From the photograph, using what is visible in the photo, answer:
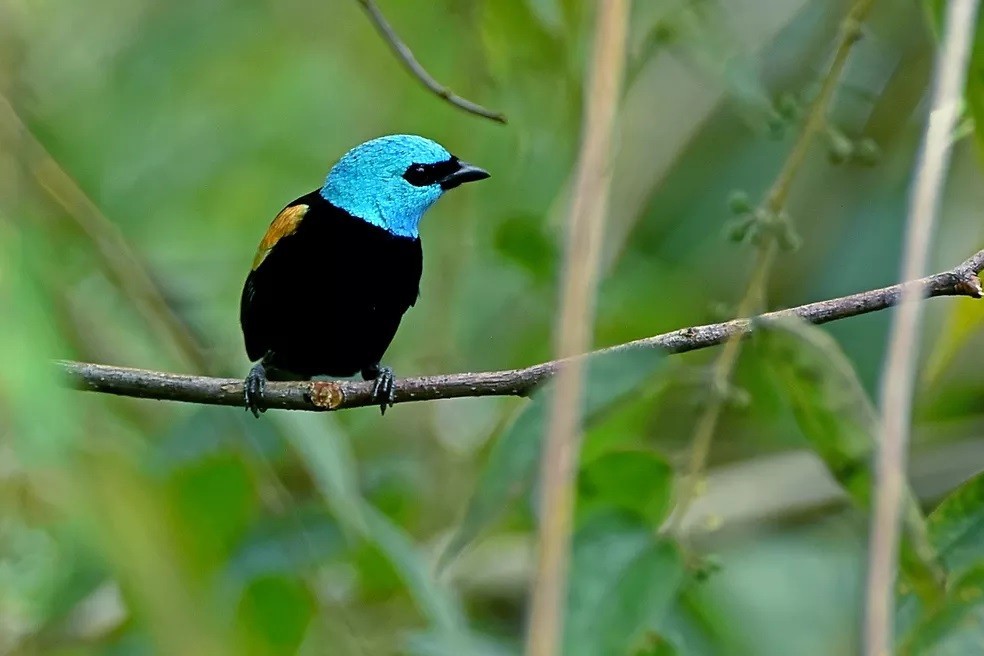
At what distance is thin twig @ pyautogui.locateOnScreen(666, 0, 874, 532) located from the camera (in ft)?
6.80

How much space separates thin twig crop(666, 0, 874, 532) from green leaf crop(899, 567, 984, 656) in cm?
52

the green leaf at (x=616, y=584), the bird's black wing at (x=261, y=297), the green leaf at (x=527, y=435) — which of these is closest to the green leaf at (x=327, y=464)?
the green leaf at (x=527, y=435)

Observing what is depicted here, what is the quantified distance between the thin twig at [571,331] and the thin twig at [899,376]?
27 cm

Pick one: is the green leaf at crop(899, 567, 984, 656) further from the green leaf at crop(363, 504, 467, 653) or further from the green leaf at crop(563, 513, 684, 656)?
the green leaf at crop(363, 504, 467, 653)

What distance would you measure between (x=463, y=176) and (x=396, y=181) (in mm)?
225

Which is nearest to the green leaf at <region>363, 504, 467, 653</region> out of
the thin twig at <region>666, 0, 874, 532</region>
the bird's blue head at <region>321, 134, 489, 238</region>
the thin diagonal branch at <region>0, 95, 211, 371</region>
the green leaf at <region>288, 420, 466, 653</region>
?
the green leaf at <region>288, 420, 466, 653</region>

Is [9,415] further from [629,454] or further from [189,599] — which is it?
[629,454]

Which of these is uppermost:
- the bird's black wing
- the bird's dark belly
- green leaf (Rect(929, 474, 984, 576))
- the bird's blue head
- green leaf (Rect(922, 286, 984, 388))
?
the bird's blue head

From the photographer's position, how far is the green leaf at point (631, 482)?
206 centimetres

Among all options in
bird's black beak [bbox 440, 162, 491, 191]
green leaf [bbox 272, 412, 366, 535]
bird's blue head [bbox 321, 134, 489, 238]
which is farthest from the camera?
bird's blue head [bbox 321, 134, 489, 238]

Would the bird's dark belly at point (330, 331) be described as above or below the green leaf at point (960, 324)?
above

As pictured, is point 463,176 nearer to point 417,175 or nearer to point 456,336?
point 417,175

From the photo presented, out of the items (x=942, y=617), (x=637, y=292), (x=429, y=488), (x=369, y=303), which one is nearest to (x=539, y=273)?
(x=369, y=303)

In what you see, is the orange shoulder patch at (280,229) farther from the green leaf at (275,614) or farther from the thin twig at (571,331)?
the thin twig at (571,331)
